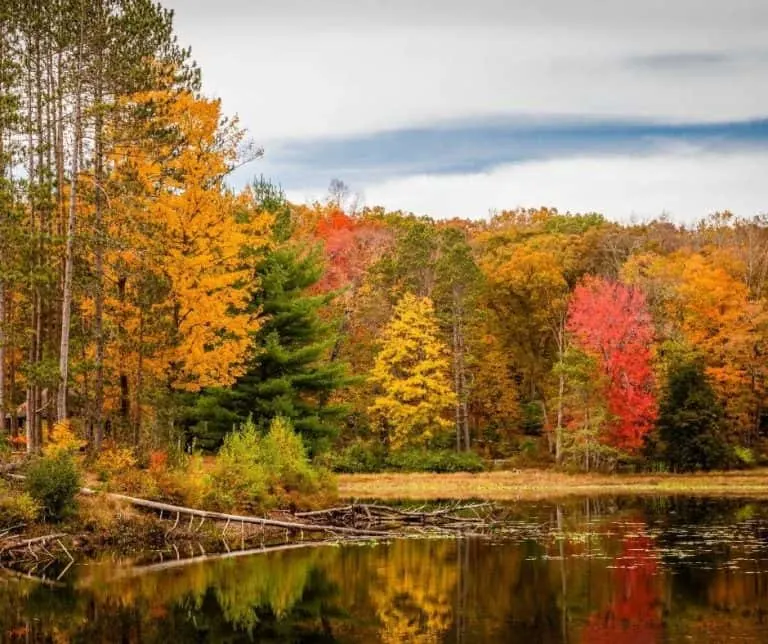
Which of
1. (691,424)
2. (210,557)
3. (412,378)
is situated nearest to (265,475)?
(210,557)

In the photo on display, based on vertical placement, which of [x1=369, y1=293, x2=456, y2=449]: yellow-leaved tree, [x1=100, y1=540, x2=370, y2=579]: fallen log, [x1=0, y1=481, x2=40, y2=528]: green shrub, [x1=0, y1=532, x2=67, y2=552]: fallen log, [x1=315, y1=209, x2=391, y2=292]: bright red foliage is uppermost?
[x1=315, y1=209, x2=391, y2=292]: bright red foliage

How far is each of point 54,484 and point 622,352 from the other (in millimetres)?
36390

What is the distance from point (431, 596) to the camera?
17891mm

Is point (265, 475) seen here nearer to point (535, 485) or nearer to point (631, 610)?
point (631, 610)

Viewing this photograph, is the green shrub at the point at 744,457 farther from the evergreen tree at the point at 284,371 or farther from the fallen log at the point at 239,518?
the fallen log at the point at 239,518

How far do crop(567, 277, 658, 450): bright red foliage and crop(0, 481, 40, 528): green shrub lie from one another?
115ft

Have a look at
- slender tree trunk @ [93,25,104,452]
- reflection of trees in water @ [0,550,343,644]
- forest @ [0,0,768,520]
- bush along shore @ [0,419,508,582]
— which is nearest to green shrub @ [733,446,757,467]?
forest @ [0,0,768,520]

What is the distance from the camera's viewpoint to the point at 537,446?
203 ft

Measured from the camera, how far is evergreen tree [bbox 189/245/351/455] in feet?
120

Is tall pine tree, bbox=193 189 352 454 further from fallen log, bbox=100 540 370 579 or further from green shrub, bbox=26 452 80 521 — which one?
green shrub, bbox=26 452 80 521

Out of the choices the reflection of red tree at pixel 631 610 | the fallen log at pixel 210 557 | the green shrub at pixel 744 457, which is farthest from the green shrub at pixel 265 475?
the green shrub at pixel 744 457

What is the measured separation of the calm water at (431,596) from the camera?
14984mm

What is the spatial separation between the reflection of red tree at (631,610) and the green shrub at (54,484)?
11.9 m

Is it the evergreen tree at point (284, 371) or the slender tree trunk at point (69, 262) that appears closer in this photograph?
the slender tree trunk at point (69, 262)
